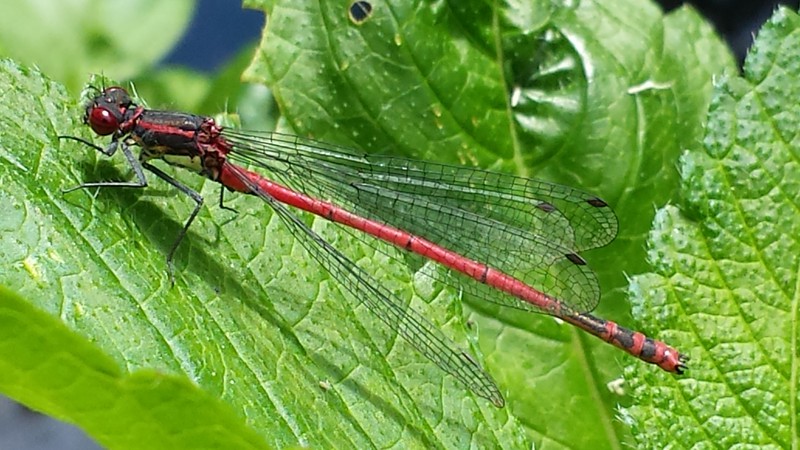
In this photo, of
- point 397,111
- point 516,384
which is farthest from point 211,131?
point 516,384

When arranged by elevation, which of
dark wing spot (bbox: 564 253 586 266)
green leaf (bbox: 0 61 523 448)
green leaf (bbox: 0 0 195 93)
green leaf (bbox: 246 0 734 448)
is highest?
green leaf (bbox: 0 0 195 93)

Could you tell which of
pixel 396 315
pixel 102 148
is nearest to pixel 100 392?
pixel 396 315

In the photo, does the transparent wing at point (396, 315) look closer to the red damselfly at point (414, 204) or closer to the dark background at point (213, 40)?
the red damselfly at point (414, 204)

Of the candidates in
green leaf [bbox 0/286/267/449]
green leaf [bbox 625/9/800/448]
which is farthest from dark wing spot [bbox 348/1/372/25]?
green leaf [bbox 0/286/267/449]

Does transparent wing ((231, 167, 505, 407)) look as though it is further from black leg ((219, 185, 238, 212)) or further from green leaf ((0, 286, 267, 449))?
→ green leaf ((0, 286, 267, 449))

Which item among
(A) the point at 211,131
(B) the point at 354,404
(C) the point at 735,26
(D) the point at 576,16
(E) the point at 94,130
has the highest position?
(C) the point at 735,26

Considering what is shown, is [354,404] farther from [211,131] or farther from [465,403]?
[211,131]

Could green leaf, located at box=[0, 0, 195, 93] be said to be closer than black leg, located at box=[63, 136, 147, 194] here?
No
